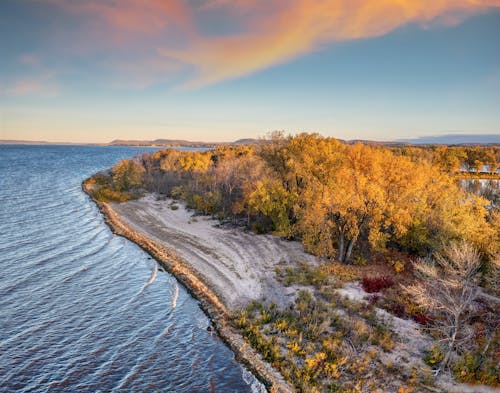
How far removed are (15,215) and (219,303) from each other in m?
44.8

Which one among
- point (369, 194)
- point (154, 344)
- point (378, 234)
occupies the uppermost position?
point (369, 194)

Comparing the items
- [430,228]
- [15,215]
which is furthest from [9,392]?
[15,215]

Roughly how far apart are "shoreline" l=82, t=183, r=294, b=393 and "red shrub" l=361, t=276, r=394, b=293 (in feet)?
40.6

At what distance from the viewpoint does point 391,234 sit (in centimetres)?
3669

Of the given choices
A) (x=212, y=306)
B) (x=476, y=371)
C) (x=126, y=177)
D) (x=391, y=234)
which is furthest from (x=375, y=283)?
(x=126, y=177)

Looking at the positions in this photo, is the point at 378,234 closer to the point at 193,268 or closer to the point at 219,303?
the point at 219,303

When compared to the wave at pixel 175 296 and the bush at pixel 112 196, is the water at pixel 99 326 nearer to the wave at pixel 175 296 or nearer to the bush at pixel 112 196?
the wave at pixel 175 296

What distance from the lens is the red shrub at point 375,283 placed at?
26703 millimetres

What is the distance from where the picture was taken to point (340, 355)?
737 inches

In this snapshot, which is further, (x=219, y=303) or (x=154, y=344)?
(x=219, y=303)

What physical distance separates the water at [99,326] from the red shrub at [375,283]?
1375cm

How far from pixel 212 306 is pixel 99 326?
852cm

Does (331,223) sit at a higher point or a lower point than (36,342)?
higher

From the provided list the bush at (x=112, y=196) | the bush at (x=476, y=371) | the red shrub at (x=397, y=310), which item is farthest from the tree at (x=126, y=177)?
the bush at (x=476, y=371)
